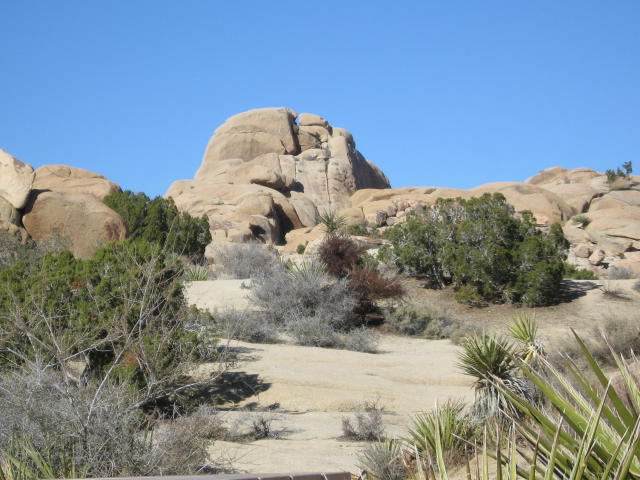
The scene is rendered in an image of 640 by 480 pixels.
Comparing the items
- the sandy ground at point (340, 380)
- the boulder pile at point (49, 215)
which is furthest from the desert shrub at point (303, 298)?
the boulder pile at point (49, 215)

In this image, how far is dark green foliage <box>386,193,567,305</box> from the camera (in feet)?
72.6

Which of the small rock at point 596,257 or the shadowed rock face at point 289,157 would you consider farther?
the shadowed rock face at point 289,157

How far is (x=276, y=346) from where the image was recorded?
56.4ft

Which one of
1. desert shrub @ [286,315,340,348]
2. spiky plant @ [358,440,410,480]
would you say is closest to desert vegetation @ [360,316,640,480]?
spiky plant @ [358,440,410,480]

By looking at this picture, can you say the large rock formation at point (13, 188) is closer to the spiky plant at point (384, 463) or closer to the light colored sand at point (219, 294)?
the light colored sand at point (219, 294)

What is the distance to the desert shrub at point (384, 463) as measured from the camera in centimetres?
796

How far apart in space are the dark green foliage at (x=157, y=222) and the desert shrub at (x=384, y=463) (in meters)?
22.3

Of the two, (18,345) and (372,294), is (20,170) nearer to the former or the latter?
(372,294)

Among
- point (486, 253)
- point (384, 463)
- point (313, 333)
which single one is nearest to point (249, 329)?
point (313, 333)

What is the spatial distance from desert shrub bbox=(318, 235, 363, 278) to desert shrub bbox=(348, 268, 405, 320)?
1052 mm

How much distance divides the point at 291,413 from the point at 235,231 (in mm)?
30978

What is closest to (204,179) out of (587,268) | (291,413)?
(587,268)

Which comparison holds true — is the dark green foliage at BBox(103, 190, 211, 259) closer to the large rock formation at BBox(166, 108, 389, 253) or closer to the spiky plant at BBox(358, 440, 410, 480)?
the large rock formation at BBox(166, 108, 389, 253)

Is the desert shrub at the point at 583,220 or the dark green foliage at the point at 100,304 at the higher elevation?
the desert shrub at the point at 583,220
